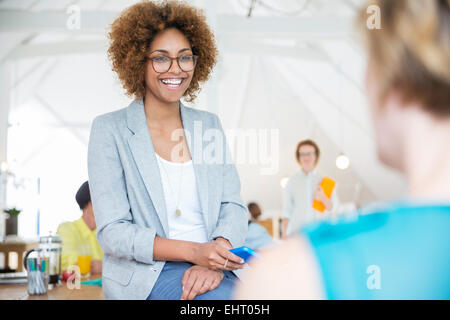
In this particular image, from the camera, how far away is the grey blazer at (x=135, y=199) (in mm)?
1108

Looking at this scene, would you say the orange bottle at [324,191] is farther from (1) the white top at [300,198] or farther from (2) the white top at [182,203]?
(2) the white top at [182,203]

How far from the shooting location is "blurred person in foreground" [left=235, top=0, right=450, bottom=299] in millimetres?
365

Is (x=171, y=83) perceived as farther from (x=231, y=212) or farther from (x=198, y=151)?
(x=231, y=212)

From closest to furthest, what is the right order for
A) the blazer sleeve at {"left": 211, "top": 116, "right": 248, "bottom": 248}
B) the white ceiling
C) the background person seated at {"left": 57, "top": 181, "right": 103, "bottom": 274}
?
the blazer sleeve at {"left": 211, "top": 116, "right": 248, "bottom": 248} < the background person seated at {"left": 57, "top": 181, "right": 103, "bottom": 274} < the white ceiling

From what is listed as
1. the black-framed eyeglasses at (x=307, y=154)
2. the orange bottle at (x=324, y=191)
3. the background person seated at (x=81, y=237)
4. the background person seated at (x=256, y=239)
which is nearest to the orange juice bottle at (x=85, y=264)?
the background person seated at (x=81, y=237)

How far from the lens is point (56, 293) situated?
1.46 meters

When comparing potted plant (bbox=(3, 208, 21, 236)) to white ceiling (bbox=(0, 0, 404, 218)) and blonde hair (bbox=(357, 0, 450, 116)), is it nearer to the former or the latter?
white ceiling (bbox=(0, 0, 404, 218))

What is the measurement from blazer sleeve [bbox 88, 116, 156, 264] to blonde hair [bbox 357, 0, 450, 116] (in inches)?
31.2

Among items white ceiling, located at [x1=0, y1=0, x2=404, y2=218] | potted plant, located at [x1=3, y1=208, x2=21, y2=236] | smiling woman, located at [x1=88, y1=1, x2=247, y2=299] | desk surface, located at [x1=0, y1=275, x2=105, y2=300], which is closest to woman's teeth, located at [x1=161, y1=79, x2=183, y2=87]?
smiling woman, located at [x1=88, y1=1, x2=247, y2=299]

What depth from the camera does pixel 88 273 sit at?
193cm

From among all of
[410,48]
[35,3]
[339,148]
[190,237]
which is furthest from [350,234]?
[339,148]

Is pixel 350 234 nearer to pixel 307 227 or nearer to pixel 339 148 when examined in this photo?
pixel 307 227

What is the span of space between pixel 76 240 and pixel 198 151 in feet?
4.29

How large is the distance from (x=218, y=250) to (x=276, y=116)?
768 centimetres
